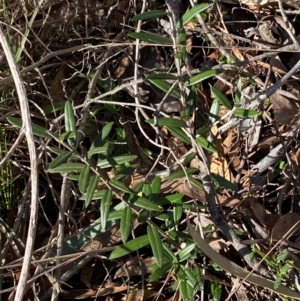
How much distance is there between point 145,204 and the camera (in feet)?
4.56

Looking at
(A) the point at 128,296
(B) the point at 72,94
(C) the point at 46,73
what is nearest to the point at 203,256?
(A) the point at 128,296

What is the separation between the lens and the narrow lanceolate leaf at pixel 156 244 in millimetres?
1389

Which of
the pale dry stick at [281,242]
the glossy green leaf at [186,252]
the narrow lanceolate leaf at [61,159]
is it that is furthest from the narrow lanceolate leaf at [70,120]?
the pale dry stick at [281,242]

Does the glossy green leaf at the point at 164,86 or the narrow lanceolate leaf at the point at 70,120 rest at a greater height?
the glossy green leaf at the point at 164,86

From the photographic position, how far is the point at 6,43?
1376mm

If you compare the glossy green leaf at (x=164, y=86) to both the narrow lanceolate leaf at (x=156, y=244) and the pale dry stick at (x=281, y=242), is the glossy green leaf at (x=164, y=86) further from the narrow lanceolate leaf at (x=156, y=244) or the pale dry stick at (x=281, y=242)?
the pale dry stick at (x=281, y=242)

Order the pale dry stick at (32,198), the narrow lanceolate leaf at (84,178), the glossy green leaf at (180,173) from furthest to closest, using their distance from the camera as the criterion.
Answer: the glossy green leaf at (180,173) < the narrow lanceolate leaf at (84,178) < the pale dry stick at (32,198)

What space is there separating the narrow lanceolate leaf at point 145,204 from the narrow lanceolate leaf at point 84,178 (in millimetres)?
Answer: 135

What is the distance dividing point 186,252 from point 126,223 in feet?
0.65

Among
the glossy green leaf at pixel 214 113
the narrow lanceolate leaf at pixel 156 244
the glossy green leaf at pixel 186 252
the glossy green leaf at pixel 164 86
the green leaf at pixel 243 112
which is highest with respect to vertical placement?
the green leaf at pixel 243 112

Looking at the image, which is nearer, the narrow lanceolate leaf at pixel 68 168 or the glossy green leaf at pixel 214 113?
the narrow lanceolate leaf at pixel 68 168

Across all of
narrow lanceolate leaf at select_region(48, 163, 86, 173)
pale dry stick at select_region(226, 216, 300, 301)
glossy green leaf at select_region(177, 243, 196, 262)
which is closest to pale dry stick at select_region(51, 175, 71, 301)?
narrow lanceolate leaf at select_region(48, 163, 86, 173)

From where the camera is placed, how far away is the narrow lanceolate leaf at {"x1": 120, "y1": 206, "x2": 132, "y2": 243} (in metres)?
1.38

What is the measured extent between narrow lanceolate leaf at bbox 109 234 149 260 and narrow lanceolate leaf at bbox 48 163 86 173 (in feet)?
0.82
